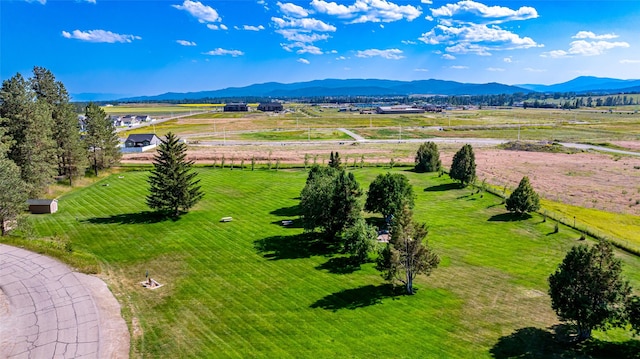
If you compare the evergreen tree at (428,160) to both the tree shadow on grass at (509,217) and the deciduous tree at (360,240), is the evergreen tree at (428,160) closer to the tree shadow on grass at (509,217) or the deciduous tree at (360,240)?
the tree shadow on grass at (509,217)

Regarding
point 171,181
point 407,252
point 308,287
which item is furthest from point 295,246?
point 171,181

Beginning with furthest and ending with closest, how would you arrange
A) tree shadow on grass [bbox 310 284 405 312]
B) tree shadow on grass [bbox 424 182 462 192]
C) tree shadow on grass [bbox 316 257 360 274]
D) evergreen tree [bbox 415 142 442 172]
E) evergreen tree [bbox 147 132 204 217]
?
evergreen tree [bbox 415 142 442 172], tree shadow on grass [bbox 424 182 462 192], evergreen tree [bbox 147 132 204 217], tree shadow on grass [bbox 316 257 360 274], tree shadow on grass [bbox 310 284 405 312]

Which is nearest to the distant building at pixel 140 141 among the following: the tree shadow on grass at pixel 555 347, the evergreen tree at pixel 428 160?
the evergreen tree at pixel 428 160

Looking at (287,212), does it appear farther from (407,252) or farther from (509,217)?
(509,217)

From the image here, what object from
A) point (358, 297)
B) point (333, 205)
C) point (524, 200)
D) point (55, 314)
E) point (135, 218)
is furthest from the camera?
point (135, 218)

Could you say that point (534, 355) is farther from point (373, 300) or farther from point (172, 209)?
point (172, 209)

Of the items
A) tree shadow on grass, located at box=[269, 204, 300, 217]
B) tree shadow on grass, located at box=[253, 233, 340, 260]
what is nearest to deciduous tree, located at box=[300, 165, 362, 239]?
tree shadow on grass, located at box=[253, 233, 340, 260]

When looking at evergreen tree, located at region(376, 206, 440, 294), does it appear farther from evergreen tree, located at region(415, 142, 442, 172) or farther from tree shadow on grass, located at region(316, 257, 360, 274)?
evergreen tree, located at region(415, 142, 442, 172)

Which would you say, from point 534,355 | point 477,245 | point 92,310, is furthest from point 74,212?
point 534,355

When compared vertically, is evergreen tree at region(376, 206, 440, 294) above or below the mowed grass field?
above
